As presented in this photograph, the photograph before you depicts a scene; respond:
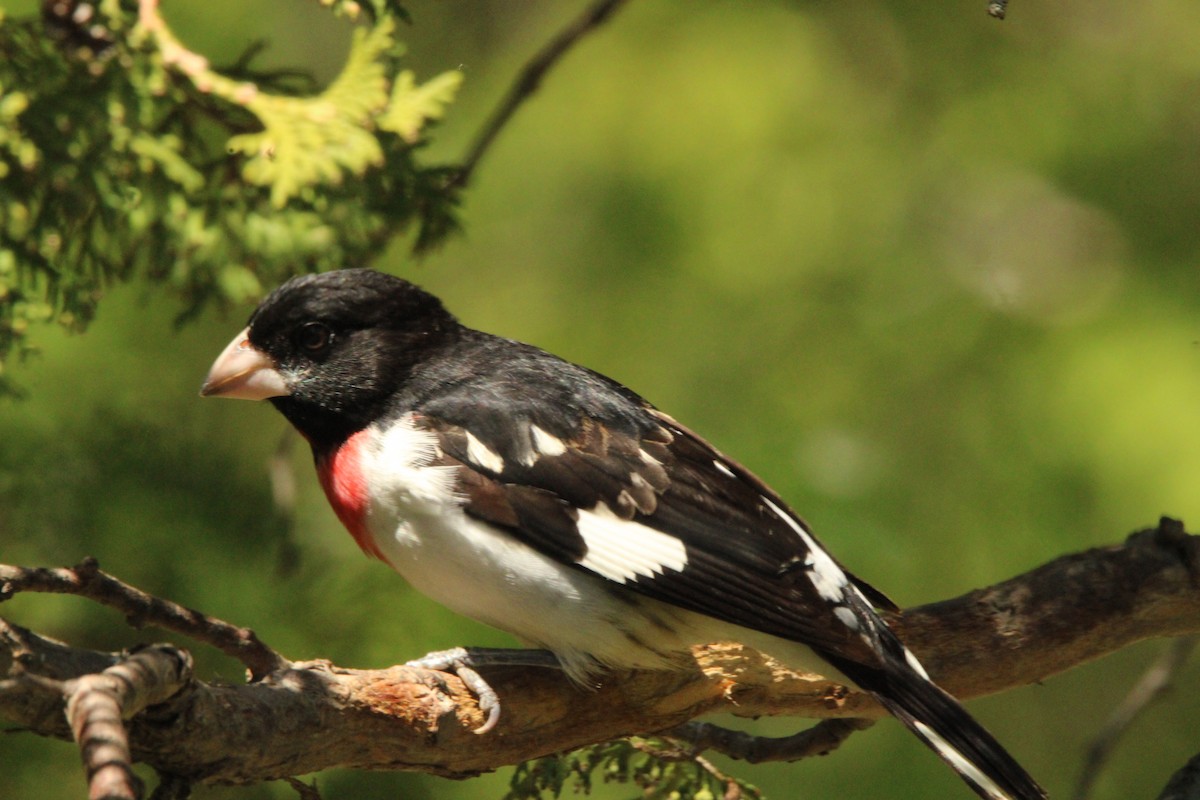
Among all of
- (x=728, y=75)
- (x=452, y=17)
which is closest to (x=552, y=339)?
(x=728, y=75)

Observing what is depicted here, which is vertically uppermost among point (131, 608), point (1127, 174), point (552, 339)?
point (1127, 174)

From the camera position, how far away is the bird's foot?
2408 millimetres

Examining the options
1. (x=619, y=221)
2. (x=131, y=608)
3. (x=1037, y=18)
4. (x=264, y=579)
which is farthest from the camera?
(x=1037, y=18)

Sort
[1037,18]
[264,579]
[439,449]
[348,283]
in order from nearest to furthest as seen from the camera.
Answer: [439,449] → [348,283] → [264,579] → [1037,18]

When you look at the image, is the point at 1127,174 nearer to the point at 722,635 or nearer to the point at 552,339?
the point at 552,339

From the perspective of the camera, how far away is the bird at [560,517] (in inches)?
96.2

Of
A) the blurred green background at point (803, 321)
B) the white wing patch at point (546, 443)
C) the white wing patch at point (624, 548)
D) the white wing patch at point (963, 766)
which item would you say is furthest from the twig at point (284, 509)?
the white wing patch at point (963, 766)

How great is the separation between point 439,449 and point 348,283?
0.48m

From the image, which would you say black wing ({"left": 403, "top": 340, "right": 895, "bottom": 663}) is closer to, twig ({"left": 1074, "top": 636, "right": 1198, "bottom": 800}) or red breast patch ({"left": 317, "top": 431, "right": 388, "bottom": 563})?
red breast patch ({"left": 317, "top": 431, "right": 388, "bottom": 563})

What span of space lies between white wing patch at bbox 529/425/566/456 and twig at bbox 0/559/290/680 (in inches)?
30.1

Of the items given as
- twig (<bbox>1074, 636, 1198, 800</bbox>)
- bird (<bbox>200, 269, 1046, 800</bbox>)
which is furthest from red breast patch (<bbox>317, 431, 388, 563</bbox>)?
twig (<bbox>1074, 636, 1198, 800</bbox>)

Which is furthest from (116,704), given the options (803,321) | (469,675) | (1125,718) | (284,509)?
(803,321)

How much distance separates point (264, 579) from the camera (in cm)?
334

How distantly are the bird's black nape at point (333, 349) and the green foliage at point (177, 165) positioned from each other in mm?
217
